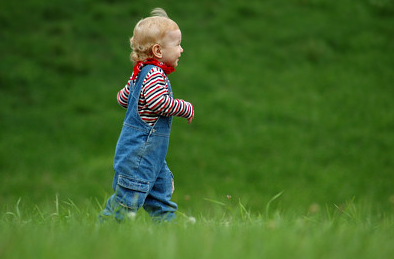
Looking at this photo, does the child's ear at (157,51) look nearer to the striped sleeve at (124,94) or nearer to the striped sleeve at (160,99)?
the striped sleeve at (160,99)

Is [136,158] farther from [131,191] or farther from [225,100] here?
[225,100]

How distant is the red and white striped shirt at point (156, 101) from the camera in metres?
→ 3.11

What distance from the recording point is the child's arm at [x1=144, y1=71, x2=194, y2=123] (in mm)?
3104

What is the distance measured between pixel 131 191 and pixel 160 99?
61 centimetres

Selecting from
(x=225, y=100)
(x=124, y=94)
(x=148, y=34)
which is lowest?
(x=225, y=100)

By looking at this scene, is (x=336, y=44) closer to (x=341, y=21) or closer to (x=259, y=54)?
(x=341, y=21)

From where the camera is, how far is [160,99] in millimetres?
3094

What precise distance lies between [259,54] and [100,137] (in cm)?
349

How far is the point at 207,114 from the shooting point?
315 inches

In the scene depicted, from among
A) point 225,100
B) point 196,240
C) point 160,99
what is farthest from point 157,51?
point 225,100

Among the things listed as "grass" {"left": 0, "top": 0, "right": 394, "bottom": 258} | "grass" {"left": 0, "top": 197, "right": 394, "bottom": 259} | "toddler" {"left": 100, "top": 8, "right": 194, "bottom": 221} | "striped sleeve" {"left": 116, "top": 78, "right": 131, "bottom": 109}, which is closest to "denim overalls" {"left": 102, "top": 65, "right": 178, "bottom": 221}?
"toddler" {"left": 100, "top": 8, "right": 194, "bottom": 221}

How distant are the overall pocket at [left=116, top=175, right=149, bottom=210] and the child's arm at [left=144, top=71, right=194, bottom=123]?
46 centimetres

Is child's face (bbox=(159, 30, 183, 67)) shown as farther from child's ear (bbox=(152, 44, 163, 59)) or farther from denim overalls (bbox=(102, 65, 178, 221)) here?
denim overalls (bbox=(102, 65, 178, 221))

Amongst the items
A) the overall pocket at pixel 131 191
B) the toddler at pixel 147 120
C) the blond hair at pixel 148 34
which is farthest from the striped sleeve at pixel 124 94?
the overall pocket at pixel 131 191
